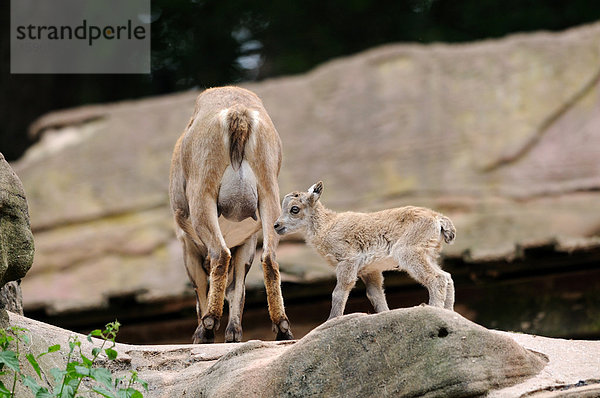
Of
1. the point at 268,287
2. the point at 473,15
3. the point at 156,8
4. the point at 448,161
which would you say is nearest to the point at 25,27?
the point at 156,8

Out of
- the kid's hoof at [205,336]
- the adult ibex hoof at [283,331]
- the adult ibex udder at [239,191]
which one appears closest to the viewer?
the adult ibex hoof at [283,331]

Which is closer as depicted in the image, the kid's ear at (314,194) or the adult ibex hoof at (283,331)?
the adult ibex hoof at (283,331)

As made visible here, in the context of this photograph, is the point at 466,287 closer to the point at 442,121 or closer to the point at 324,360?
the point at 442,121

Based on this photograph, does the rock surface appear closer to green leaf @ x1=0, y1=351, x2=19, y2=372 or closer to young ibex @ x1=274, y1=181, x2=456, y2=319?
green leaf @ x1=0, y1=351, x2=19, y2=372

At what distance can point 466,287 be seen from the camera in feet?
36.6

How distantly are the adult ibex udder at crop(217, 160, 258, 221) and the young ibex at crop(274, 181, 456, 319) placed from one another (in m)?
0.26

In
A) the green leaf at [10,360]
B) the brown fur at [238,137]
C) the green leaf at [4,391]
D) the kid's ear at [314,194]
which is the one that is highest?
the brown fur at [238,137]

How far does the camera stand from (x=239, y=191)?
23.8 ft

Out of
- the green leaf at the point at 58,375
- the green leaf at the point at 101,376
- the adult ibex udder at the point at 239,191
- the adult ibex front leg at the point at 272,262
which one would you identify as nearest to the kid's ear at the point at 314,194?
the adult ibex front leg at the point at 272,262

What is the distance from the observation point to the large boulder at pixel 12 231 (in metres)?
5.24

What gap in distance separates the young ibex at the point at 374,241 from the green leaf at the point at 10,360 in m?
2.51

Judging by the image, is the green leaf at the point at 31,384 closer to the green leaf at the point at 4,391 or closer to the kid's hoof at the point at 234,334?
the green leaf at the point at 4,391

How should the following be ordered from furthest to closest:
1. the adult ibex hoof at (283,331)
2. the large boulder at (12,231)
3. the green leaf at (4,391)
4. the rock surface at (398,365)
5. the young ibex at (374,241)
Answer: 1. the adult ibex hoof at (283,331)
2. the young ibex at (374,241)
3. the large boulder at (12,231)
4. the rock surface at (398,365)
5. the green leaf at (4,391)

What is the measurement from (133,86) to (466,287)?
41.9 ft
